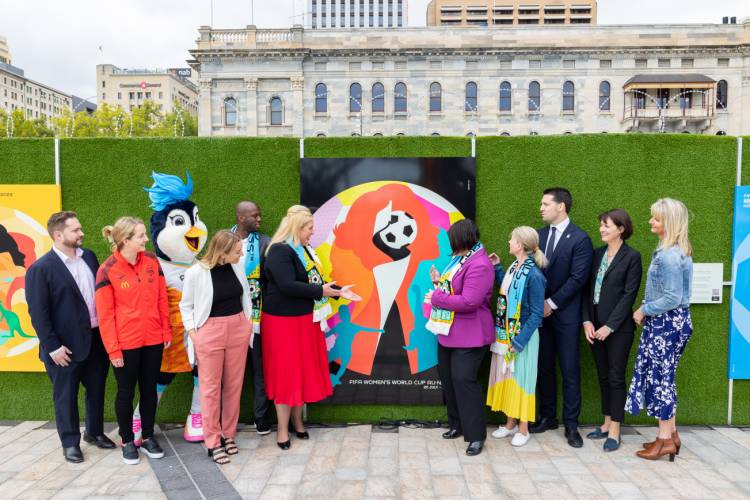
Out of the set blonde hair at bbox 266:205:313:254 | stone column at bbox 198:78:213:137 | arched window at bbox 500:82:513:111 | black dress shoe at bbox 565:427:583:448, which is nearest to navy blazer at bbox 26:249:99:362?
blonde hair at bbox 266:205:313:254

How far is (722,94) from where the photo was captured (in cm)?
3650

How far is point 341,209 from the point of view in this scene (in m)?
4.46

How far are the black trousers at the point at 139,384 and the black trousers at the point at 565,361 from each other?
298 cm

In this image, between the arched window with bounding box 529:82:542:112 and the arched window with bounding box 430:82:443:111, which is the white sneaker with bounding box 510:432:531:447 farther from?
the arched window with bounding box 529:82:542:112

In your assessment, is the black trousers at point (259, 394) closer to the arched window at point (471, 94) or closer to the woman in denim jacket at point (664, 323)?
the woman in denim jacket at point (664, 323)

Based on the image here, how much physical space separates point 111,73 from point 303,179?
114501 millimetres

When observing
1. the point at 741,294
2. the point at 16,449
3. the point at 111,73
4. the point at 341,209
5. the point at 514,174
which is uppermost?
the point at 111,73

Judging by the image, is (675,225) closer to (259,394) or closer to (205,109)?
(259,394)

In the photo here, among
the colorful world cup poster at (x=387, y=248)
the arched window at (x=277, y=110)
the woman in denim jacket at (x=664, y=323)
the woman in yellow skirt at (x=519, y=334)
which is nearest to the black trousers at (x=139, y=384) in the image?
the colorful world cup poster at (x=387, y=248)

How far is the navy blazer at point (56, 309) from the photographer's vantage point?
356 cm

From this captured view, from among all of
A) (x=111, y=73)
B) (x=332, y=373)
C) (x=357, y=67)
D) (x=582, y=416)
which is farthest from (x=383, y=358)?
(x=111, y=73)

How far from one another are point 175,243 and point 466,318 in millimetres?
2251

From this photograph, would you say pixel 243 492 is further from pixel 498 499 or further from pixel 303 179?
pixel 303 179

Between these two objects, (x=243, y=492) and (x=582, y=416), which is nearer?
(x=243, y=492)
